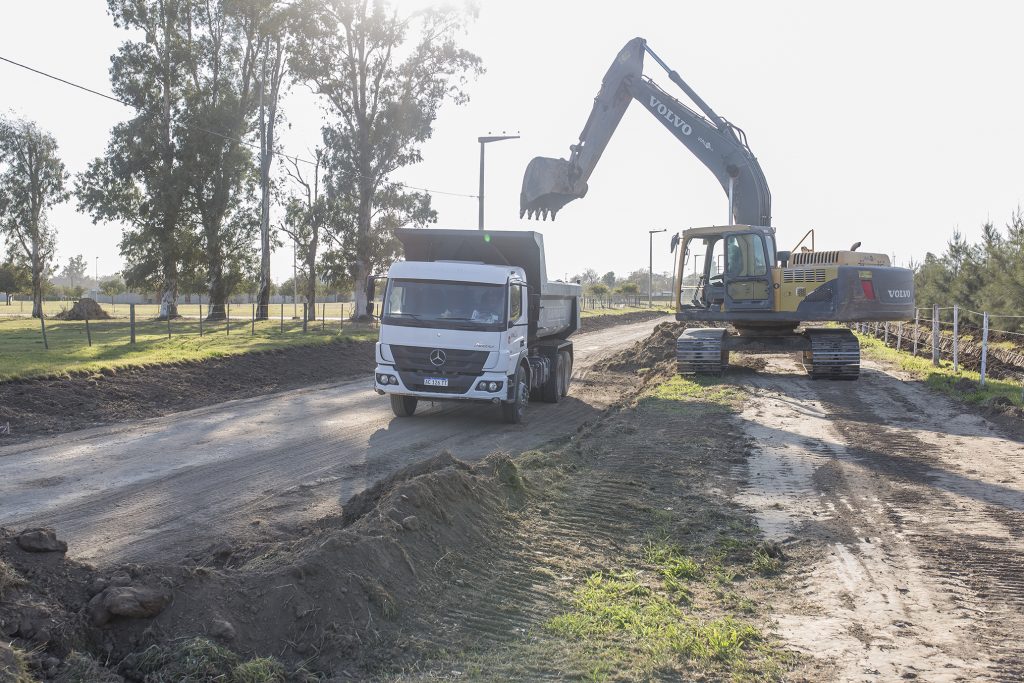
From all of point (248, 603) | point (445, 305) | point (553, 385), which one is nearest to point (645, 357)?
point (553, 385)

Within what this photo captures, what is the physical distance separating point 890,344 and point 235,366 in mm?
22819

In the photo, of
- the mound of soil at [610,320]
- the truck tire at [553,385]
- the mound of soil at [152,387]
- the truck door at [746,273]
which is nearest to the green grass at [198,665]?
the mound of soil at [152,387]

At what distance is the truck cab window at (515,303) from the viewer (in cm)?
1323

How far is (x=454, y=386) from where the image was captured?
12.7m

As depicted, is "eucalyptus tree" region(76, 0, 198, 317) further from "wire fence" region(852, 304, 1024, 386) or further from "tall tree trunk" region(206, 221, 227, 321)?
"wire fence" region(852, 304, 1024, 386)

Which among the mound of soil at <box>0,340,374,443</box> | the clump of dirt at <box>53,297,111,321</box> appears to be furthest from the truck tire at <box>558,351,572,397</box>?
the clump of dirt at <box>53,297,111,321</box>

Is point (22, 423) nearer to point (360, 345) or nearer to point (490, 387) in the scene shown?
point (490, 387)

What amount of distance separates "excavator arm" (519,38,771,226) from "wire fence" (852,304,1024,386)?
17.8 ft

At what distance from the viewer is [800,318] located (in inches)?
726

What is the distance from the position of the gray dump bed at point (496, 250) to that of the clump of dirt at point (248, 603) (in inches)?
355

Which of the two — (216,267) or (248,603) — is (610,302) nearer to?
(216,267)

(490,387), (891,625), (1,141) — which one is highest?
(1,141)

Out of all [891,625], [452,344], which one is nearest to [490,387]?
[452,344]

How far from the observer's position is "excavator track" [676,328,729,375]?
19.2 m
